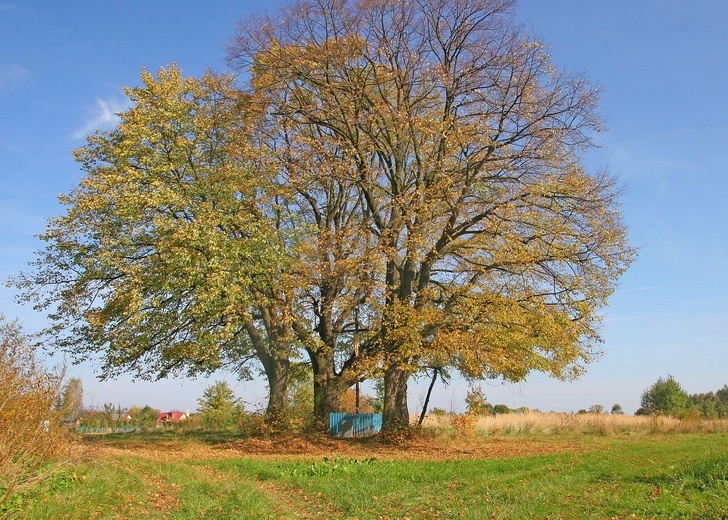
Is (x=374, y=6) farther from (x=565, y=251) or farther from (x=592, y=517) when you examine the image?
(x=592, y=517)

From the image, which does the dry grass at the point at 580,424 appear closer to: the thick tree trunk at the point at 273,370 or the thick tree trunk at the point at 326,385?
the thick tree trunk at the point at 326,385

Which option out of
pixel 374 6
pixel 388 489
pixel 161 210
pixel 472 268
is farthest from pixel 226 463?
pixel 374 6

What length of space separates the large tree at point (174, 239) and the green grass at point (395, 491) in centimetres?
→ 720

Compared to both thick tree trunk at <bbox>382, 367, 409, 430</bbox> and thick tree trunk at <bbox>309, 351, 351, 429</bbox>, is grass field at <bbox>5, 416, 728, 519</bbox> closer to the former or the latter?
thick tree trunk at <bbox>382, 367, 409, 430</bbox>

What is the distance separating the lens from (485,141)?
2045cm

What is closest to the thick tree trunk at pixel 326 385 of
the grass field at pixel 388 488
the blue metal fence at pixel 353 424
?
the blue metal fence at pixel 353 424

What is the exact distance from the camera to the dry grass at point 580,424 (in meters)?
27.9

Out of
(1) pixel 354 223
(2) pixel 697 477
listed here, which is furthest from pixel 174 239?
(2) pixel 697 477

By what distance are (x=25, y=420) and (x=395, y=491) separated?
253 inches

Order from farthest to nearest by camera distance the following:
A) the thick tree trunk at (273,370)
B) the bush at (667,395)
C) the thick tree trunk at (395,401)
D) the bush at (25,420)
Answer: the bush at (667,395) → the thick tree trunk at (273,370) → the thick tree trunk at (395,401) → the bush at (25,420)

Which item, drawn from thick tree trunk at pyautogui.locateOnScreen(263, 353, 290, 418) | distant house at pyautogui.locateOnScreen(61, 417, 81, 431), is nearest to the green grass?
distant house at pyautogui.locateOnScreen(61, 417, 81, 431)

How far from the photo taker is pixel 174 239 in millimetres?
19953

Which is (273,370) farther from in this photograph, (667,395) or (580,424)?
(667,395)

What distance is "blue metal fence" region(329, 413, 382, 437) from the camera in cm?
2517
